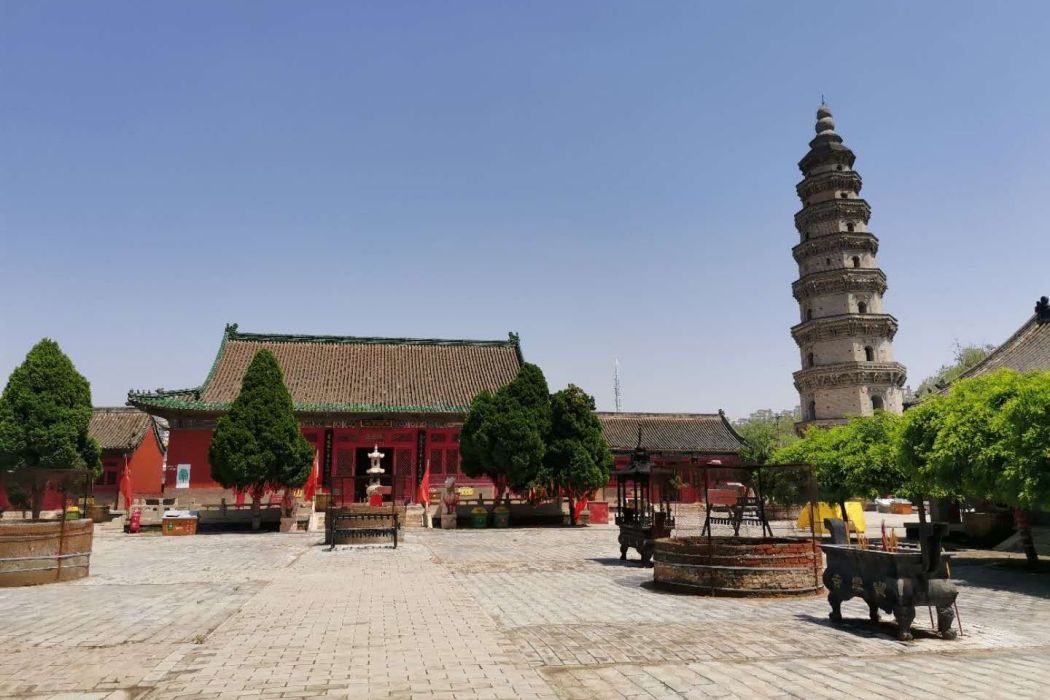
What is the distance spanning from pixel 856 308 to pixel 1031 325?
15573 millimetres

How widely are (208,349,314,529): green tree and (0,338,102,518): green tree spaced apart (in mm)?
6408

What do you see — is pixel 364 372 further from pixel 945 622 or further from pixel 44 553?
pixel 945 622

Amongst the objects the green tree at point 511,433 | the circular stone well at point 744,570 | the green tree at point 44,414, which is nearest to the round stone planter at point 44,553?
the circular stone well at point 744,570

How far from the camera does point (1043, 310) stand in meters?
22.5

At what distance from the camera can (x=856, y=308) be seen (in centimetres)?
3809

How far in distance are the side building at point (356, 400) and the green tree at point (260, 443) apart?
223 centimetres

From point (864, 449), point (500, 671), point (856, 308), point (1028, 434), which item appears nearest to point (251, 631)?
point (500, 671)

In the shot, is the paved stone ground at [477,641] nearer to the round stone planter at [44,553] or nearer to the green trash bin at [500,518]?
the round stone planter at [44,553]

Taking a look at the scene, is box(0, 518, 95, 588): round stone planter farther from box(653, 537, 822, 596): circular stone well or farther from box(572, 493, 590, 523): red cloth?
box(572, 493, 590, 523): red cloth

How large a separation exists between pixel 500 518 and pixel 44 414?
1723 centimetres

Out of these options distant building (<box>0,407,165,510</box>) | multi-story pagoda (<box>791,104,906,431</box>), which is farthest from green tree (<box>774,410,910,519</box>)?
distant building (<box>0,407,165,510</box>)

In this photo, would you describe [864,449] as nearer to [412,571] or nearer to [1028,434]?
[1028,434]

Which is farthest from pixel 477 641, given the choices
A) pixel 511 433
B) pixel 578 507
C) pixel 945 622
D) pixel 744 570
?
pixel 578 507

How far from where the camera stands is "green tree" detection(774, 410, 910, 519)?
1689 centimetres
